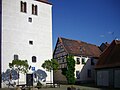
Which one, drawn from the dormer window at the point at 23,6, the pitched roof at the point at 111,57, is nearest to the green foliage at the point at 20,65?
the dormer window at the point at 23,6

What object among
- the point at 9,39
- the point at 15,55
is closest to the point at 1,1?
the point at 9,39

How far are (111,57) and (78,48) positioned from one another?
13.6 metres

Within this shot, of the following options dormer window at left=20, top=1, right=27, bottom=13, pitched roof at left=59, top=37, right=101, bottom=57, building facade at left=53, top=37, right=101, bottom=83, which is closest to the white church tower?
dormer window at left=20, top=1, right=27, bottom=13

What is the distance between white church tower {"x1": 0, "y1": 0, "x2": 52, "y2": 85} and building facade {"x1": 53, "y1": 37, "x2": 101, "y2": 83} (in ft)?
25.2

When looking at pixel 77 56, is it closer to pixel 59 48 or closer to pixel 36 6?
pixel 59 48

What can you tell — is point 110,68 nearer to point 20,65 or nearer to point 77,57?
point 77,57

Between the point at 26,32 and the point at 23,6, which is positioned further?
the point at 23,6

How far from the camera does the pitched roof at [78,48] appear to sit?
1923 inches

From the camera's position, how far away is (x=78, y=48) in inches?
2007

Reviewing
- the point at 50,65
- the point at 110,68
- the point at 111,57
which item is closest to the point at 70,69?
the point at 50,65

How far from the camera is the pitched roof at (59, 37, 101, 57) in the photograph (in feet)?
160

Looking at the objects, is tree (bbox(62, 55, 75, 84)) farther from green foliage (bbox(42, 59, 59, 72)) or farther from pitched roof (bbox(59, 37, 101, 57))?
green foliage (bbox(42, 59, 59, 72))

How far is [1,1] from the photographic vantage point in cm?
3650

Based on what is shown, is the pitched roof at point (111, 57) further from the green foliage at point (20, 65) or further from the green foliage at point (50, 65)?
the green foliage at point (20, 65)
